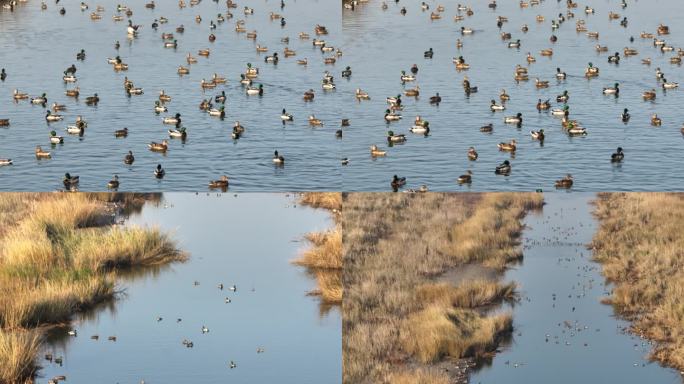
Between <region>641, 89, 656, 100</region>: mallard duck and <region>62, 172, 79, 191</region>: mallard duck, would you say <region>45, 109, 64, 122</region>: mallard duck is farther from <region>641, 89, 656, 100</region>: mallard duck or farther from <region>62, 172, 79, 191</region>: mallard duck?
<region>641, 89, 656, 100</region>: mallard duck

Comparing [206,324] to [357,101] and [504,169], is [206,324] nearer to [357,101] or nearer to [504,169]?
[504,169]

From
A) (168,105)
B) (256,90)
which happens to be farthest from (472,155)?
(168,105)

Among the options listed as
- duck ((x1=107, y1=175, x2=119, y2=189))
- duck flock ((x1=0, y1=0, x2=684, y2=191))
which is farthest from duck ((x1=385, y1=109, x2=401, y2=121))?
duck ((x1=107, y1=175, x2=119, y2=189))

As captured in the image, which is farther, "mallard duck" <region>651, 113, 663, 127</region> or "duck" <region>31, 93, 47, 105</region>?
"duck" <region>31, 93, 47, 105</region>

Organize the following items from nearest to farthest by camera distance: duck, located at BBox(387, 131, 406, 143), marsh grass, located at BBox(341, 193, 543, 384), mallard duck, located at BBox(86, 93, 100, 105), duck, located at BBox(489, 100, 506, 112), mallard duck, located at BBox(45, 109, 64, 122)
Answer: marsh grass, located at BBox(341, 193, 543, 384)
duck, located at BBox(387, 131, 406, 143)
mallard duck, located at BBox(45, 109, 64, 122)
duck, located at BBox(489, 100, 506, 112)
mallard duck, located at BBox(86, 93, 100, 105)

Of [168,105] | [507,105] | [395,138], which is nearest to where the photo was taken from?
[395,138]
